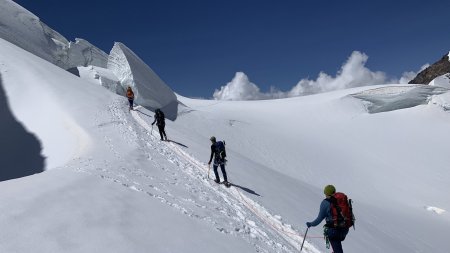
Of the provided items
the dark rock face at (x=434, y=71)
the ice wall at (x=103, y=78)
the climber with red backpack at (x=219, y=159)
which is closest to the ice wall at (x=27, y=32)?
the ice wall at (x=103, y=78)

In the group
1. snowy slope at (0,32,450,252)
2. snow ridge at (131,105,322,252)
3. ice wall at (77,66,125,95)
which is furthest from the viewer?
ice wall at (77,66,125,95)

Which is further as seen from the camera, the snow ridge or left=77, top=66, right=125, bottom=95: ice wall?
left=77, top=66, right=125, bottom=95: ice wall

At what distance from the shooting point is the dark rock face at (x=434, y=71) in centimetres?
13238

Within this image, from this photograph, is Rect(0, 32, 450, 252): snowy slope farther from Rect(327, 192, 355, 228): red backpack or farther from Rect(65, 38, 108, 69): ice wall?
Rect(65, 38, 108, 69): ice wall

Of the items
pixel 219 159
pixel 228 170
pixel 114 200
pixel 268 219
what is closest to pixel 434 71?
pixel 228 170

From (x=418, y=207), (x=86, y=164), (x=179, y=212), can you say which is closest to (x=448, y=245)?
(x=418, y=207)

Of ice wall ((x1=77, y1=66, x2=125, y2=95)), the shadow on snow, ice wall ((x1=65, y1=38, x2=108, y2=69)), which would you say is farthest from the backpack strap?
ice wall ((x1=65, y1=38, x2=108, y2=69))

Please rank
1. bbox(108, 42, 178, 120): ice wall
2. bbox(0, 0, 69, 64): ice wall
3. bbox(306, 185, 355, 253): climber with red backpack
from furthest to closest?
bbox(0, 0, 69, 64): ice wall
bbox(108, 42, 178, 120): ice wall
bbox(306, 185, 355, 253): climber with red backpack

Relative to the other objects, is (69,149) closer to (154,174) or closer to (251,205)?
(154,174)

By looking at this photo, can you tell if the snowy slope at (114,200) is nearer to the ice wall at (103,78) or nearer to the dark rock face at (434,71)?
the ice wall at (103,78)

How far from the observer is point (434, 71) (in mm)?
136375

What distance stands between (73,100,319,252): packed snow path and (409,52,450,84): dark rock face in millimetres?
136918

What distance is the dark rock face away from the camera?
13238 cm

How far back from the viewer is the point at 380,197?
27078mm
